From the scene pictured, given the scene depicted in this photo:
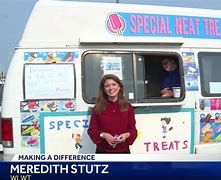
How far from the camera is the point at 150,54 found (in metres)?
5.85

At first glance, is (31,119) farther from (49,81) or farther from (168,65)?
(168,65)

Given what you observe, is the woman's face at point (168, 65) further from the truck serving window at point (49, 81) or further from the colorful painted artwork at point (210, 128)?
the truck serving window at point (49, 81)

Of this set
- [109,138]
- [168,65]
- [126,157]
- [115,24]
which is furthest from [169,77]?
[126,157]

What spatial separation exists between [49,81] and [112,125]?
1.08m

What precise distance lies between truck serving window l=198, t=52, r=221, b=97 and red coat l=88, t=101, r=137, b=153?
160 centimetres

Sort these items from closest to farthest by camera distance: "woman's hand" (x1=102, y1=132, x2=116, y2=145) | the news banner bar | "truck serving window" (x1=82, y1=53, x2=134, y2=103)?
1. the news banner bar
2. "woman's hand" (x1=102, y1=132, x2=116, y2=145)
3. "truck serving window" (x1=82, y1=53, x2=134, y2=103)

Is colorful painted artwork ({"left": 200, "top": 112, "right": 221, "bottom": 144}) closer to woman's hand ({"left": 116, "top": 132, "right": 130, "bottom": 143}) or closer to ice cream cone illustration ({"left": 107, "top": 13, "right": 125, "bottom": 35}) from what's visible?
ice cream cone illustration ({"left": 107, "top": 13, "right": 125, "bottom": 35})

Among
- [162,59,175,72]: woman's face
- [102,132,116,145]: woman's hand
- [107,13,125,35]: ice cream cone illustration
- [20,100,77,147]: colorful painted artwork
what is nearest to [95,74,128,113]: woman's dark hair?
[102,132,116,145]: woman's hand

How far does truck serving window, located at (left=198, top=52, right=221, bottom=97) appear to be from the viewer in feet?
20.0

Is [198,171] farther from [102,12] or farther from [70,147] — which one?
[102,12]

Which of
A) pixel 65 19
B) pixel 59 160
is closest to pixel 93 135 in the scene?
pixel 59 160

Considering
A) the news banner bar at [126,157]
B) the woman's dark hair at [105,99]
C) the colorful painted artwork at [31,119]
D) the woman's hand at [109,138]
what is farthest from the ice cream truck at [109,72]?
the news banner bar at [126,157]

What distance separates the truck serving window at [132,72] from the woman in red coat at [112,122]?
756 mm

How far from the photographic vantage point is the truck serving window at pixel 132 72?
18.4ft
